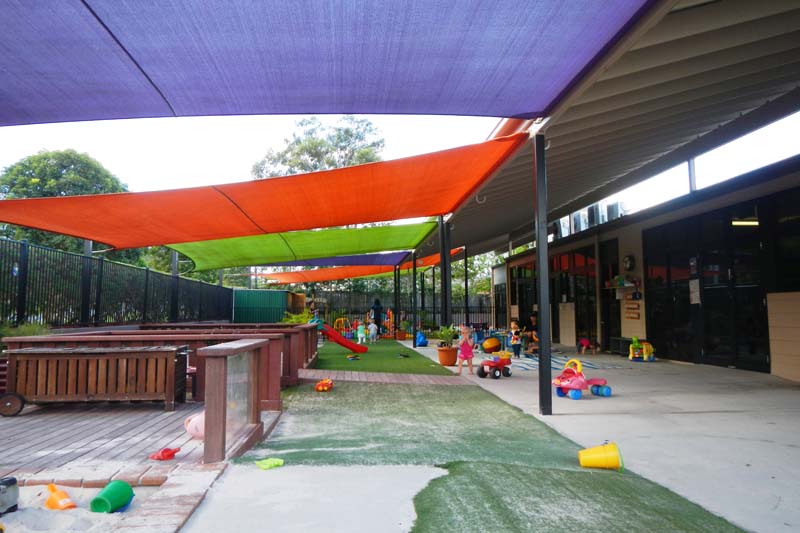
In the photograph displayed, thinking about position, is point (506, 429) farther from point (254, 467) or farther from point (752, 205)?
point (752, 205)

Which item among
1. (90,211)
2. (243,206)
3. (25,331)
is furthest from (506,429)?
(25,331)

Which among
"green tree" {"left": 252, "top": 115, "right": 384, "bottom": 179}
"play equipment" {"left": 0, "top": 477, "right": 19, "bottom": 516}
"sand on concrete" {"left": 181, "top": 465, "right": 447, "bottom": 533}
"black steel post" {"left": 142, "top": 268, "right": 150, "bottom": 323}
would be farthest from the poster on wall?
"green tree" {"left": 252, "top": 115, "right": 384, "bottom": 179}

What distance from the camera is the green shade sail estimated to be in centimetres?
1152

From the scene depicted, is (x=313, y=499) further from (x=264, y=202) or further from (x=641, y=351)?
(x=641, y=351)

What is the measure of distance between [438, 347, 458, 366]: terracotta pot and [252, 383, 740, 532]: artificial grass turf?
3977 mm

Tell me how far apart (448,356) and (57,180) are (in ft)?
60.5

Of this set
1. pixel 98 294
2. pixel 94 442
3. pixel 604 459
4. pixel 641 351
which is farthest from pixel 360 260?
pixel 604 459

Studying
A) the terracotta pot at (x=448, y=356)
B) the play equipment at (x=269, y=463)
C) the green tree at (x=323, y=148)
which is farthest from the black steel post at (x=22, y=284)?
the green tree at (x=323, y=148)

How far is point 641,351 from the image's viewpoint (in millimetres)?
11859

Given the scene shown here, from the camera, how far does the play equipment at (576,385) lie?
691 cm

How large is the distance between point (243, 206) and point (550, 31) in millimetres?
4529

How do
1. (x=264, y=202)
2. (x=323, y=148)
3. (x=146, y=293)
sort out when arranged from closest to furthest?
1. (x=264, y=202)
2. (x=146, y=293)
3. (x=323, y=148)

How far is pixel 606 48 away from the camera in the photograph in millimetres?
4422

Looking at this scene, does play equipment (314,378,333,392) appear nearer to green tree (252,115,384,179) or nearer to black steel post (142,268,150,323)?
black steel post (142,268,150,323)
